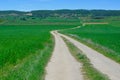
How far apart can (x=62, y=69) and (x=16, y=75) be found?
14.5 feet

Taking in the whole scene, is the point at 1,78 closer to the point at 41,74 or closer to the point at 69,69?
the point at 41,74

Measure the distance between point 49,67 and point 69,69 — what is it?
5.26 ft

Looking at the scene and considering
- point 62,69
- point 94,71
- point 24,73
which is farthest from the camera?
point 62,69

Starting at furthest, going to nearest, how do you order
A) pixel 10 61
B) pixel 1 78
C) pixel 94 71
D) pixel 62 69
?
pixel 10 61, pixel 62 69, pixel 94 71, pixel 1 78

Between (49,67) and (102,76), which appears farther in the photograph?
(49,67)

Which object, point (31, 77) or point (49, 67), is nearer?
point (31, 77)

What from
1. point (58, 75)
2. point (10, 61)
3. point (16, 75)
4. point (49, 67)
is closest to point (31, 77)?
point (16, 75)

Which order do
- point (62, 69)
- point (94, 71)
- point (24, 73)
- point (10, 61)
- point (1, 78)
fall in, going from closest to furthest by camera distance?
point (1, 78)
point (24, 73)
point (94, 71)
point (62, 69)
point (10, 61)

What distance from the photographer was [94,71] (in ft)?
65.8

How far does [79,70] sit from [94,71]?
124cm

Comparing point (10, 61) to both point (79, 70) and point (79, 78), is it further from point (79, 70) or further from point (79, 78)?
point (79, 78)

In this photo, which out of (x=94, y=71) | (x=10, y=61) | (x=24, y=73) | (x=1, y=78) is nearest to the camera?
(x=1, y=78)

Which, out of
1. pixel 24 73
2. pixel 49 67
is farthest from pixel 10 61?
pixel 24 73

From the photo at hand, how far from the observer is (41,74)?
19.2m
